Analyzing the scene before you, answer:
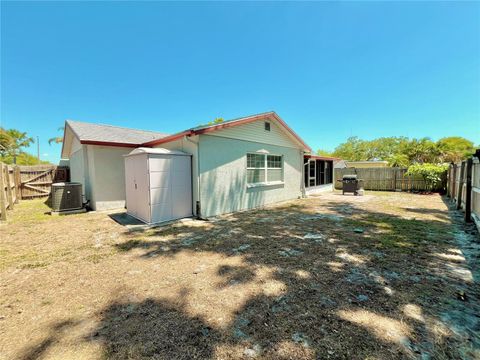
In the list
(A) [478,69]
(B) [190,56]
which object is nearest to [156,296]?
(B) [190,56]

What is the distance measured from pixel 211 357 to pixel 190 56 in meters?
13.0

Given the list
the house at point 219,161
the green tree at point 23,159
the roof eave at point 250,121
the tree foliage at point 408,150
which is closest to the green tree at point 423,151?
the tree foliage at point 408,150

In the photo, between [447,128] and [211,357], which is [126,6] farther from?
[447,128]

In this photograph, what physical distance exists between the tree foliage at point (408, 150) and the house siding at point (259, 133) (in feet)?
68.6

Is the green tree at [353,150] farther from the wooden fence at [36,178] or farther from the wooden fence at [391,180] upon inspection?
the wooden fence at [36,178]

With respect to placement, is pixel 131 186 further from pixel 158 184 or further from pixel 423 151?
pixel 423 151

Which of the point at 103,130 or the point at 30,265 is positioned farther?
the point at 103,130

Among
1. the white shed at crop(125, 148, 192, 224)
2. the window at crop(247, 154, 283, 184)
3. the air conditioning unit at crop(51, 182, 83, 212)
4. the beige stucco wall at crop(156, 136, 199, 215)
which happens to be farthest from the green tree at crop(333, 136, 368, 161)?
the air conditioning unit at crop(51, 182, 83, 212)

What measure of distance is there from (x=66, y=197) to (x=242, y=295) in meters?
8.47

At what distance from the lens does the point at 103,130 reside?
9984 mm

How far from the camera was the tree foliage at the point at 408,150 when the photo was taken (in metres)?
26.1

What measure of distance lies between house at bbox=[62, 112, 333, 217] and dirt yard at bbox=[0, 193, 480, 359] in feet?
8.26

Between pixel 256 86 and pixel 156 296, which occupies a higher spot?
pixel 256 86

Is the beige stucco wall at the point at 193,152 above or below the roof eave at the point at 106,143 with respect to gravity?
below
